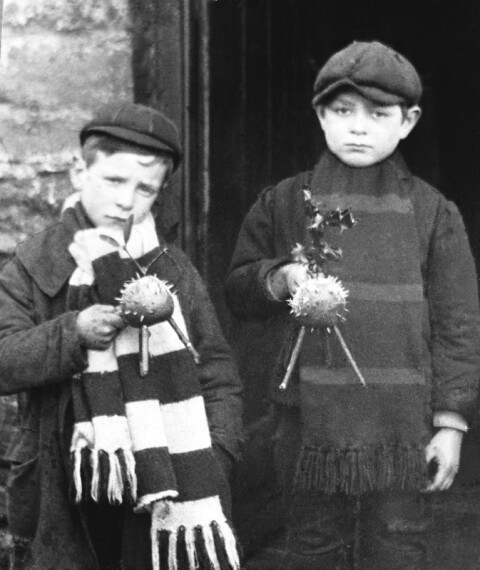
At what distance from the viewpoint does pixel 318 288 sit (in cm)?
293

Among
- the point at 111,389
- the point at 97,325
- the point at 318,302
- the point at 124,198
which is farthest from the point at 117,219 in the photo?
the point at 318,302

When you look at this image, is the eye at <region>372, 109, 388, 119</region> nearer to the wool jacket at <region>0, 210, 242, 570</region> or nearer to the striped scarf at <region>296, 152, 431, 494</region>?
the striped scarf at <region>296, 152, 431, 494</region>

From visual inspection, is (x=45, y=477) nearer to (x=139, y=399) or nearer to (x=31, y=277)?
(x=139, y=399)

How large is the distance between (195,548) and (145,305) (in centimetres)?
58

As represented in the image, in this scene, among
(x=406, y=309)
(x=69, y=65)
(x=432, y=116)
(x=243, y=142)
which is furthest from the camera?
(x=432, y=116)

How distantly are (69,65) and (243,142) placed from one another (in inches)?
29.7

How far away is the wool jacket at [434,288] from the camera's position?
10.5 ft

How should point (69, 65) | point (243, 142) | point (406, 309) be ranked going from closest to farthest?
point (406, 309), point (69, 65), point (243, 142)

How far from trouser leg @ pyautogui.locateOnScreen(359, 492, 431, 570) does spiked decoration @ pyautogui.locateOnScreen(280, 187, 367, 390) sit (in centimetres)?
33

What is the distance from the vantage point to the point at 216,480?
2.92 metres

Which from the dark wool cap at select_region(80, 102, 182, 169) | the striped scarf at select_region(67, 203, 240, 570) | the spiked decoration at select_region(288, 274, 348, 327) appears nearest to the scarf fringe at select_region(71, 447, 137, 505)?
the striped scarf at select_region(67, 203, 240, 570)

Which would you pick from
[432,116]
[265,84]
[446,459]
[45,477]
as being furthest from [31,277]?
[432,116]

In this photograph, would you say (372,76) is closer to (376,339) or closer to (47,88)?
(376,339)

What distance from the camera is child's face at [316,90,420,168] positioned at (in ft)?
10.5
